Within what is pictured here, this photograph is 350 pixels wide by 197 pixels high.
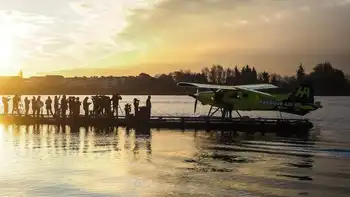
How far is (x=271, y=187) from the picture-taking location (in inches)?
502

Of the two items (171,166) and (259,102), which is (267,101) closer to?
(259,102)

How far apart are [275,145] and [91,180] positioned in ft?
37.0

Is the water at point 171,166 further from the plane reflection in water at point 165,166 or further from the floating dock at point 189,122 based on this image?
the floating dock at point 189,122

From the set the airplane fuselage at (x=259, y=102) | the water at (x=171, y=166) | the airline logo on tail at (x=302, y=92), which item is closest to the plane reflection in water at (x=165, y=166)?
the water at (x=171, y=166)

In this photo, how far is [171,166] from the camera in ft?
52.4

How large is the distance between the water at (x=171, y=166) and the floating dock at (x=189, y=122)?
11.8ft

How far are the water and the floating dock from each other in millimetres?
3608

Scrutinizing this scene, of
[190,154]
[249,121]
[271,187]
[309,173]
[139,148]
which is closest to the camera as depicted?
[271,187]

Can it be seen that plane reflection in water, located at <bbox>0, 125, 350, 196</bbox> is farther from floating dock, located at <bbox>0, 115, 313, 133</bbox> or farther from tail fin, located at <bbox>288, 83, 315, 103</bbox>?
tail fin, located at <bbox>288, 83, 315, 103</bbox>

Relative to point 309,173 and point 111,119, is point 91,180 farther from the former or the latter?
Result: point 111,119

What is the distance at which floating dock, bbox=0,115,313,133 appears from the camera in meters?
29.5

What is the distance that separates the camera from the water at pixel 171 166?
12.5 meters

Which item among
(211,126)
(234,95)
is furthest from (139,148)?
(234,95)

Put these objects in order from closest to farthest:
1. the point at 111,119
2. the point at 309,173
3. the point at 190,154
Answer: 1. the point at 309,173
2. the point at 190,154
3. the point at 111,119
